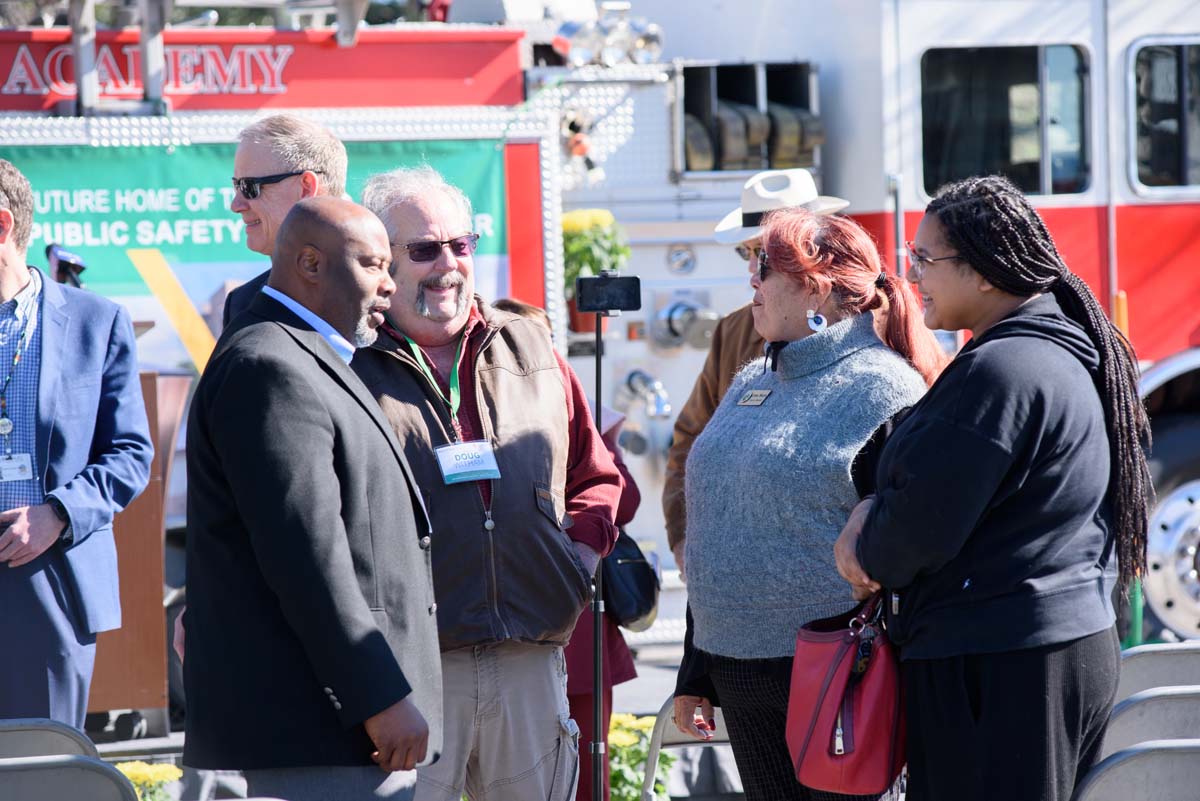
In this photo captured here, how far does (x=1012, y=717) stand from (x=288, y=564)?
130 cm

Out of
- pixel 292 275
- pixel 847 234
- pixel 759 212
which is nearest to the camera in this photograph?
pixel 292 275

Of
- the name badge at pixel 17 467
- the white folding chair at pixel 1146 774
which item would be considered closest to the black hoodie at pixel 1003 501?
the white folding chair at pixel 1146 774

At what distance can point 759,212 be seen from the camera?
4973 millimetres

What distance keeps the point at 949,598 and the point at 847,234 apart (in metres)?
0.97

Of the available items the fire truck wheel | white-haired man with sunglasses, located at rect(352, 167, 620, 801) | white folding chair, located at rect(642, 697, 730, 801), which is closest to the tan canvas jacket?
white folding chair, located at rect(642, 697, 730, 801)

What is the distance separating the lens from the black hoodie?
8.30 ft

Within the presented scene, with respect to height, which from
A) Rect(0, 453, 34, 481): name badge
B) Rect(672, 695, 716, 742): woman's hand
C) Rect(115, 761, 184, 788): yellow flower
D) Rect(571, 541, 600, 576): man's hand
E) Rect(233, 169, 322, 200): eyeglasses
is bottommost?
Rect(115, 761, 184, 788): yellow flower

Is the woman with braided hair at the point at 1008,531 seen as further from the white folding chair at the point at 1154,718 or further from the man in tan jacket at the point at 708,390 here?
the man in tan jacket at the point at 708,390

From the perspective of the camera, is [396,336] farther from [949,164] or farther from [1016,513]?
[949,164]

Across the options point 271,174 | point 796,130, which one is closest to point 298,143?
point 271,174

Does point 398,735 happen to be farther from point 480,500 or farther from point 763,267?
point 763,267

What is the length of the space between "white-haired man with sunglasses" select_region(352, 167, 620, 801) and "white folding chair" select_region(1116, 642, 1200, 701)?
131 cm

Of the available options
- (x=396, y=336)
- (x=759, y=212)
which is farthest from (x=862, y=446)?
(x=759, y=212)

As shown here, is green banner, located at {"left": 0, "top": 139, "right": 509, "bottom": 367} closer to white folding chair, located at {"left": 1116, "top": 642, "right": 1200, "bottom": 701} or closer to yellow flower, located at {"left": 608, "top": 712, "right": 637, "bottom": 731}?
yellow flower, located at {"left": 608, "top": 712, "right": 637, "bottom": 731}
